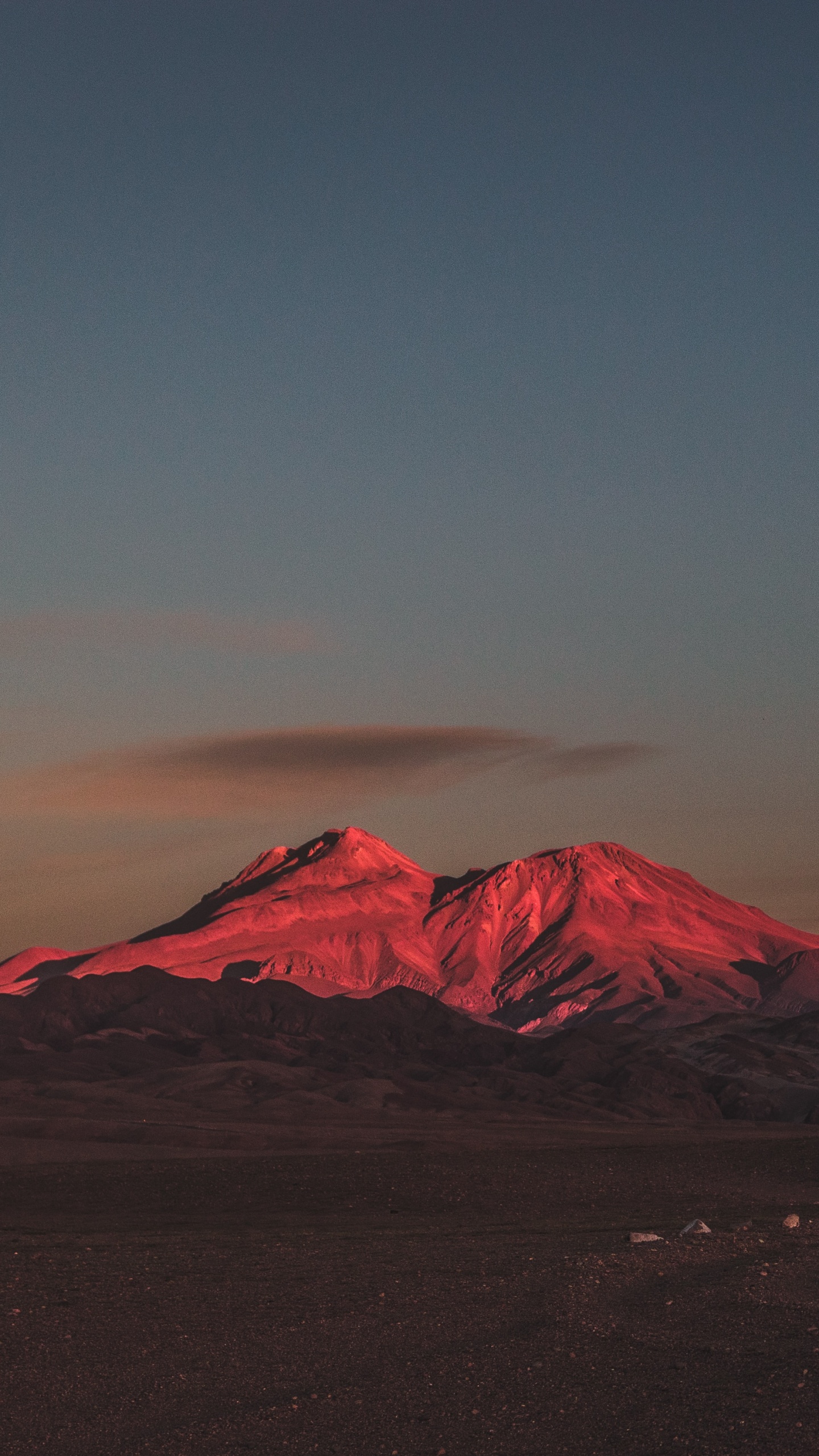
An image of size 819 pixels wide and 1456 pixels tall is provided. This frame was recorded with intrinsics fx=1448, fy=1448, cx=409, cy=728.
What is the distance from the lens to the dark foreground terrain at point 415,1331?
15023mm

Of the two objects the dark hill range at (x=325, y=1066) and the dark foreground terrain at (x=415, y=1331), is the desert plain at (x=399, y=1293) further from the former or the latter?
the dark hill range at (x=325, y=1066)

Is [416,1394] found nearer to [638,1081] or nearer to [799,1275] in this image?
[799,1275]

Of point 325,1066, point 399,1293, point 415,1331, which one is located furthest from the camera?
point 325,1066

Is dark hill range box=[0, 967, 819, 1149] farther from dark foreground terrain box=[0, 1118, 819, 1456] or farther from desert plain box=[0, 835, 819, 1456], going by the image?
dark foreground terrain box=[0, 1118, 819, 1456]

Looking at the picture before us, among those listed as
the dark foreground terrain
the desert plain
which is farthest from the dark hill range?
the dark foreground terrain

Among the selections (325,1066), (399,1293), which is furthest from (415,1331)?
(325,1066)

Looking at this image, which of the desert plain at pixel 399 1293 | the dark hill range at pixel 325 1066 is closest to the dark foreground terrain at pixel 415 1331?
the desert plain at pixel 399 1293

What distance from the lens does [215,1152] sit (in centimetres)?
7088

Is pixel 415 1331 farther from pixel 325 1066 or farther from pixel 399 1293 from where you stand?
pixel 325 1066

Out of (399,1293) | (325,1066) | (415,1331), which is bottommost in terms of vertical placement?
(325,1066)

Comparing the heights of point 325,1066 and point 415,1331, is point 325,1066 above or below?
below

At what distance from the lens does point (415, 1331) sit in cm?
1988

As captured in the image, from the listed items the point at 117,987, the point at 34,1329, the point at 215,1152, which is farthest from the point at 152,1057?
the point at 34,1329

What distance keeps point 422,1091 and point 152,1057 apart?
34.6m
